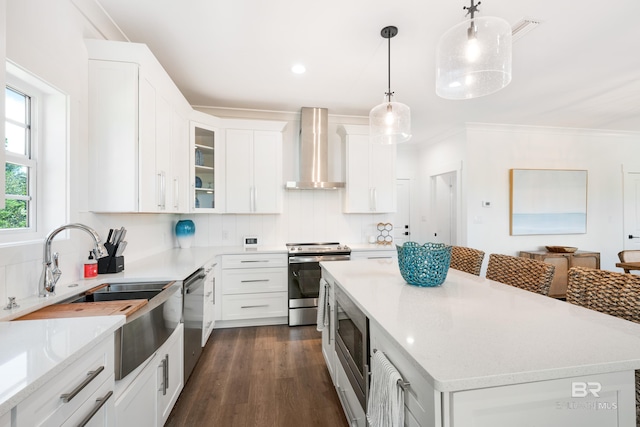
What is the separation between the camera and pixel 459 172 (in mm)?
4363

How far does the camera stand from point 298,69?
8.65 feet

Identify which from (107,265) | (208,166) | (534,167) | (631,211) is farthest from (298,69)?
(631,211)

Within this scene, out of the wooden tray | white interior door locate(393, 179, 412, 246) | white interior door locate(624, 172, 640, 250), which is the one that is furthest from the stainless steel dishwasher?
white interior door locate(624, 172, 640, 250)

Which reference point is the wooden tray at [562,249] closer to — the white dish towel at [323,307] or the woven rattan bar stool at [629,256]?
the woven rattan bar stool at [629,256]

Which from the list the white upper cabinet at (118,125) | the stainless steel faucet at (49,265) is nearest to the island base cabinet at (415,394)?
the stainless steel faucet at (49,265)

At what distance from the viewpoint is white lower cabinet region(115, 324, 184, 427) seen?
1212mm

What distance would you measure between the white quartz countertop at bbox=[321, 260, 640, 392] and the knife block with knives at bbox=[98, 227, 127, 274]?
1.65 m

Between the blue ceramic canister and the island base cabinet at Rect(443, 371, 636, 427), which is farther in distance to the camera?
the blue ceramic canister

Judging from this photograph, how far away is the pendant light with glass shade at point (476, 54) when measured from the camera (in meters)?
1.16

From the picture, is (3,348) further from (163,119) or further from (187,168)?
(187,168)

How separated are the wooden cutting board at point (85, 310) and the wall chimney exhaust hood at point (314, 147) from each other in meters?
2.38

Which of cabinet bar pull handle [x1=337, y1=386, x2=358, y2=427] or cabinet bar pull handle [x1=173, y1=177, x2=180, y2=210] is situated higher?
cabinet bar pull handle [x1=173, y1=177, x2=180, y2=210]

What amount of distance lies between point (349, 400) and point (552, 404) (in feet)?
3.61

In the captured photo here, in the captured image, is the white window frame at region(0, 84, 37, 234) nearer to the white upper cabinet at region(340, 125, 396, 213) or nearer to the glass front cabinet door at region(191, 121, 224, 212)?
the glass front cabinet door at region(191, 121, 224, 212)
